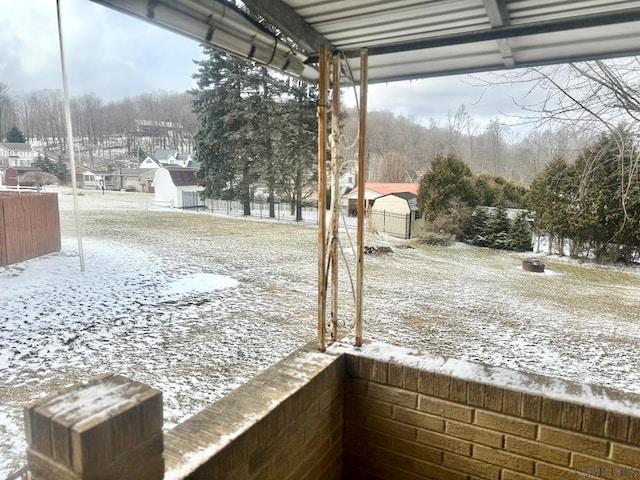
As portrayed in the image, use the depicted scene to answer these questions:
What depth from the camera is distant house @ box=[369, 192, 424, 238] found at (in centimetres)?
1266

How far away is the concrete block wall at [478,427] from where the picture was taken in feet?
4.19

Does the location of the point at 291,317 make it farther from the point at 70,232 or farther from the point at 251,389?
the point at 70,232

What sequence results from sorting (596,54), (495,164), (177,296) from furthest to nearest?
(495,164) → (177,296) → (596,54)

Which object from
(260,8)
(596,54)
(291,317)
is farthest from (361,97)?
(291,317)

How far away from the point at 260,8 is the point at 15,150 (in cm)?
3054

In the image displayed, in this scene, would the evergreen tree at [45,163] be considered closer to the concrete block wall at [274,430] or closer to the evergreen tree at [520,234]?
the evergreen tree at [520,234]

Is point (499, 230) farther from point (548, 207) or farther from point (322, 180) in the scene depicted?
point (322, 180)

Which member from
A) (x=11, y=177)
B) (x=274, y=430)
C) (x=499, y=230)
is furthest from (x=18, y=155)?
(x=274, y=430)

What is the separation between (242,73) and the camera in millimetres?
14562

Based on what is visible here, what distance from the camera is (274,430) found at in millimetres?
1250

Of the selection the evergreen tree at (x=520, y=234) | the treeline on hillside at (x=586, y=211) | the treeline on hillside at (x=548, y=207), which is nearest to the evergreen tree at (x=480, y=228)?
the treeline on hillside at (x=548, y=207)

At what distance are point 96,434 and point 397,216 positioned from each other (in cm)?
1256

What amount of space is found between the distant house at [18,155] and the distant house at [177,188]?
1077 centimetres

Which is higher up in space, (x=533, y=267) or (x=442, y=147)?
(x=442, y=147)
